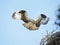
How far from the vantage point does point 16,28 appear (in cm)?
174

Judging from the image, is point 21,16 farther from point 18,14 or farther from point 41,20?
point 41,20

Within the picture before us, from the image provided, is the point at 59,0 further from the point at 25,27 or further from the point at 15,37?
the point at 15,37

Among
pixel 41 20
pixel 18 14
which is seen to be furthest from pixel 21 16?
pixel 41 20

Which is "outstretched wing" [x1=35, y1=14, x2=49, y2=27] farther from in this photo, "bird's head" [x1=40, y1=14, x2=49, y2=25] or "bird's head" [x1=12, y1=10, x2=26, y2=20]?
"bird's head" [x1=12, y1=10, x2=26, y2=20]

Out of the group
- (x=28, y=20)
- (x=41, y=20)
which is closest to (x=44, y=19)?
(x=41, y=20)

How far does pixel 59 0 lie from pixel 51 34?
0.38 m

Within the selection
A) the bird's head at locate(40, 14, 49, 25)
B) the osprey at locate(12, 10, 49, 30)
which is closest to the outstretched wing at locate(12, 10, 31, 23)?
the osprey at locate(12, 10, 49, 30)

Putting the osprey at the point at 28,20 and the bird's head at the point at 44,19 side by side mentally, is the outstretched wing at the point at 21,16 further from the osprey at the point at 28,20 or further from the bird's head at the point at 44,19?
the bird's head at the point at 44,19

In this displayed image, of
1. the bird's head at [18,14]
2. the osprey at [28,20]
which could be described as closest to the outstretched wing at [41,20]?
the osprey at [28,20]

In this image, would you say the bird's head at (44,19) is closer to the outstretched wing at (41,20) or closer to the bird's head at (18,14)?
the outstretched wing at (41,20)

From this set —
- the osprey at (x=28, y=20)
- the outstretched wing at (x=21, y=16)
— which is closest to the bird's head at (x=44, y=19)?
the osprey at (x=28, y=20)

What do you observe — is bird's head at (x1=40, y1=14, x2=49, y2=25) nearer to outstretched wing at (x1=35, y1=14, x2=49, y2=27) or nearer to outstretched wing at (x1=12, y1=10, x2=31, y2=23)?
outstretched wing at (x1=35, y1=14, x2=49, y2=27)

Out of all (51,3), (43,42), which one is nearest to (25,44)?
(43,42)

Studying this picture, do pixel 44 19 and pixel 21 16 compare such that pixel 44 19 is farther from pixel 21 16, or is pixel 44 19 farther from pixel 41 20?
pixel 21 16
